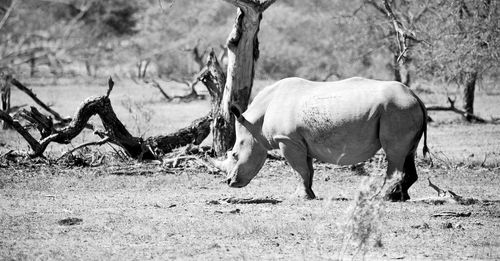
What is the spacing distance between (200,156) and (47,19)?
28.0 ft

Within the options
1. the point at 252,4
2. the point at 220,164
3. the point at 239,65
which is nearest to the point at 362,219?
the point at 220,164

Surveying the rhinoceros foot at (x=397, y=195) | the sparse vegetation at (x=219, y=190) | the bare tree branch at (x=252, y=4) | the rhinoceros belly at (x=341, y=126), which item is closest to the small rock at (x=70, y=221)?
the sparse vegetation at (x=219, y=190)

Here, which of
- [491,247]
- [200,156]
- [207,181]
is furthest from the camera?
[200,156]

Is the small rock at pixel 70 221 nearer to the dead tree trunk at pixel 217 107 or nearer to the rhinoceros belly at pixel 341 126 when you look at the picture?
the rhinoceros belly at pixel 341 126

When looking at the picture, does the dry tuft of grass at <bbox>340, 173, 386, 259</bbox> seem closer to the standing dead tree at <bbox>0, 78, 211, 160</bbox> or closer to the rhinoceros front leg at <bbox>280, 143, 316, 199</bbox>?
the rhinoceros front leg at <bbox>280, 143, 316, 199</bbox>

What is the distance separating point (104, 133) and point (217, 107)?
5.74 feet

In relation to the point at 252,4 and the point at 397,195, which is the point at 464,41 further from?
the point at 397,195

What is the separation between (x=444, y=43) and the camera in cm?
1666

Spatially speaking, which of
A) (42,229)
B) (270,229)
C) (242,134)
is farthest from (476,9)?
(42,229)

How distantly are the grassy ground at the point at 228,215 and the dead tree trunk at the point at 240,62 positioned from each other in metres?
0.92

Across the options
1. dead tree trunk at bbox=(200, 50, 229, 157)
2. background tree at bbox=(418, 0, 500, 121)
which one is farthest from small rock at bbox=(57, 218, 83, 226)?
background tree at bbox=(418, 0, 500, 121)

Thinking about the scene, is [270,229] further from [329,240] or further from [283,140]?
[283,140]

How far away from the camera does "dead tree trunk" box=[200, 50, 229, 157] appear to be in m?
13.2

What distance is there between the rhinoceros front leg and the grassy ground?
0.75ft
